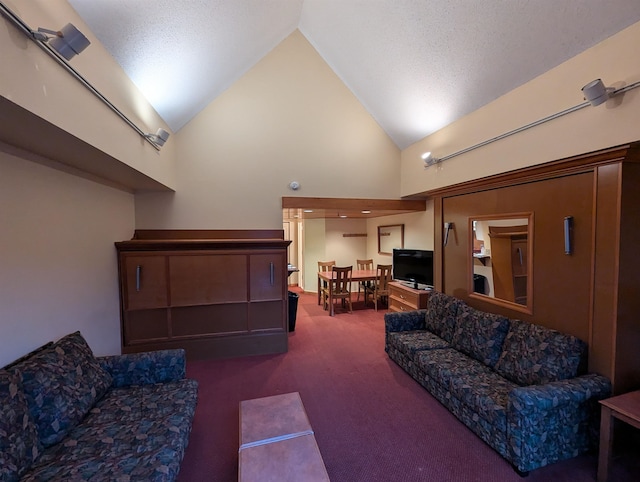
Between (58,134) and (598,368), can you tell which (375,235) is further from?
(58,134)

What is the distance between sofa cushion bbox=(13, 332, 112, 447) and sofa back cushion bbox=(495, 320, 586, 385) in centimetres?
323

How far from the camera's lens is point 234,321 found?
149 inches

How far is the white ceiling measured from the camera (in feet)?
6.58

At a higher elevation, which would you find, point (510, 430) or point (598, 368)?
point (598, 368)

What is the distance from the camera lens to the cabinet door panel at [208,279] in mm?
3557

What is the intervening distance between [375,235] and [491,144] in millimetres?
4172

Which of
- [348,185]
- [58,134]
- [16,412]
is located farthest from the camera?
[348,185]

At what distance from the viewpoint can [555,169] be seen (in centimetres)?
235

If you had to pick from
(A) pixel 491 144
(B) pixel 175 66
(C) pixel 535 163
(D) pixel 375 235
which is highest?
(B) pixel 175 66

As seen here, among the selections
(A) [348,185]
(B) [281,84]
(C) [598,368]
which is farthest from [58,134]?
(C) [598,368]

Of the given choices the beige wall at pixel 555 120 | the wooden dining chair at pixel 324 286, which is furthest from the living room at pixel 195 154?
the wooden dining chair at pixel 324 286

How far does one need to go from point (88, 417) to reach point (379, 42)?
13.6 feet

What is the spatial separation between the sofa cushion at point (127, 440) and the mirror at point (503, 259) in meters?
2.99

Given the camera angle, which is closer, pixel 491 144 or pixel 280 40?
pixel 491 144
